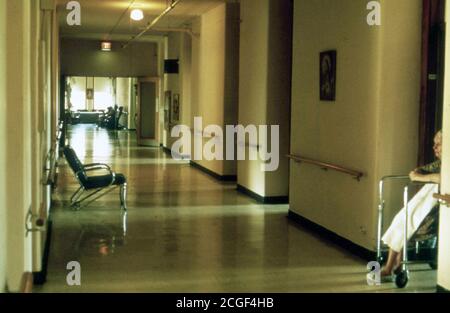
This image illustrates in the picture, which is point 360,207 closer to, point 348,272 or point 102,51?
point 348,272

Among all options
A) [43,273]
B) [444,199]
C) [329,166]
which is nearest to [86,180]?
[329,166]

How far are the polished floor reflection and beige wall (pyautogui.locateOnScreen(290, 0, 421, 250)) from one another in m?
0.50

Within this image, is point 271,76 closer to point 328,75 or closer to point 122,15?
point 328,75

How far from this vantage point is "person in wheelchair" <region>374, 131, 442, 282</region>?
6.16 metres

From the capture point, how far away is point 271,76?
1090cm

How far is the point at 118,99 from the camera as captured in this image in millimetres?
35719

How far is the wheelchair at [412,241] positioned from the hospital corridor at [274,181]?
0.02 meters

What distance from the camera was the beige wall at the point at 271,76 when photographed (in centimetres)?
1080

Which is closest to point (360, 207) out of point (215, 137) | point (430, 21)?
point (430, 21)

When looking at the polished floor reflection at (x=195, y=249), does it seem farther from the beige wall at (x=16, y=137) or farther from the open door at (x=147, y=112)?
the open door at (x=147, y=112)

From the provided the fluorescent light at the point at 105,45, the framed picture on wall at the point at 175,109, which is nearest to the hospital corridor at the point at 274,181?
the framed picture on wall at the point at 175,109


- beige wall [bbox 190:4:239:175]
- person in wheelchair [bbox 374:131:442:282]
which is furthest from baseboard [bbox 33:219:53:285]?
beige wall [bbox 190:4:239:175]

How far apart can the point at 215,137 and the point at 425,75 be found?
7707mm

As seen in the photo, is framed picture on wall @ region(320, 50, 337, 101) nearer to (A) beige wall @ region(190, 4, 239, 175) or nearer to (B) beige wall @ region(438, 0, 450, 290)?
(B) beige wall @ region(438, 0, 450, 290)
